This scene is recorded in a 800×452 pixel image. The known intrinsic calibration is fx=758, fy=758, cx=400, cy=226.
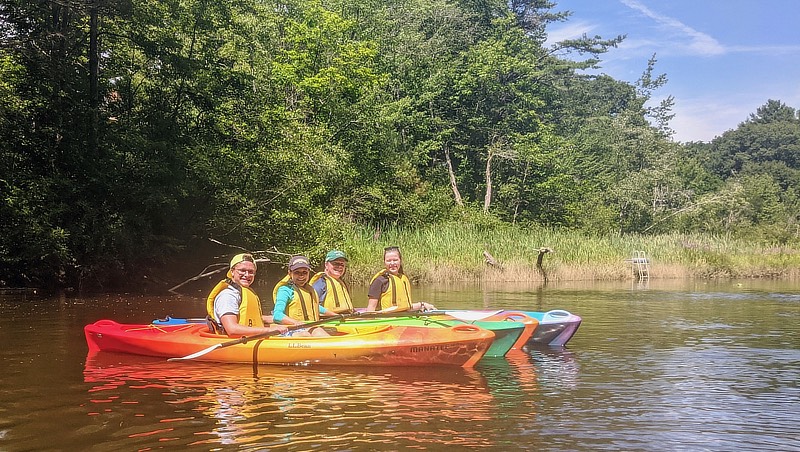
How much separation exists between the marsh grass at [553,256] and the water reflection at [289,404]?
10989mm

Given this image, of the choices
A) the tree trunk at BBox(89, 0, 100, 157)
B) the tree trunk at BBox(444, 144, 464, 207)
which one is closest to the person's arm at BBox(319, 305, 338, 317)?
the tree trunk at BBox(89, 0, 100, 157)

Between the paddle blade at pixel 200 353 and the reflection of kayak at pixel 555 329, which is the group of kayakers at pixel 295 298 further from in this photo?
the reflection of kayak at pixel 555 329

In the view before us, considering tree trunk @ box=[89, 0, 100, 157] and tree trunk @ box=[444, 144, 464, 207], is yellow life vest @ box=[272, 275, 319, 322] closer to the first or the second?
tree trunk @ box=[89, 0, 100, 157]

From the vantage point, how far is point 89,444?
4.90m

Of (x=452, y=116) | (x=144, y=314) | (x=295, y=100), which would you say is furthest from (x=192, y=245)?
(x=452, y=116)

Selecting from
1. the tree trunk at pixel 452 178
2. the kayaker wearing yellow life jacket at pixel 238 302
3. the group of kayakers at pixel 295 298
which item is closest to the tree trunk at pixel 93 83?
the group of kayakers at pixel 295 298

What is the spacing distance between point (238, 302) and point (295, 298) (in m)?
0.71

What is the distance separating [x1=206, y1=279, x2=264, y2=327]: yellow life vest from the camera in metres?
7.53

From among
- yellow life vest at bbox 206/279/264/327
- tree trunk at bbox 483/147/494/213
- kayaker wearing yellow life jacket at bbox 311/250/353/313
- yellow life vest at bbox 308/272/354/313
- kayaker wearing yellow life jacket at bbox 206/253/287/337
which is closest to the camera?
kayaker wearing yellow life jacket at bbox 206/253/287/337

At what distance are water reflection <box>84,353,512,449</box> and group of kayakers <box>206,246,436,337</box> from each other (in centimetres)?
46

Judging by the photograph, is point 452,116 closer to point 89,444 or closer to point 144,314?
point 144,314

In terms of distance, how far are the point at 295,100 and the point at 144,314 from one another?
14963 millimetres

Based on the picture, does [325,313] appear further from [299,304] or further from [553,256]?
[553,256]

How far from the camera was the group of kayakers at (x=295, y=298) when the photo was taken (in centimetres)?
753
